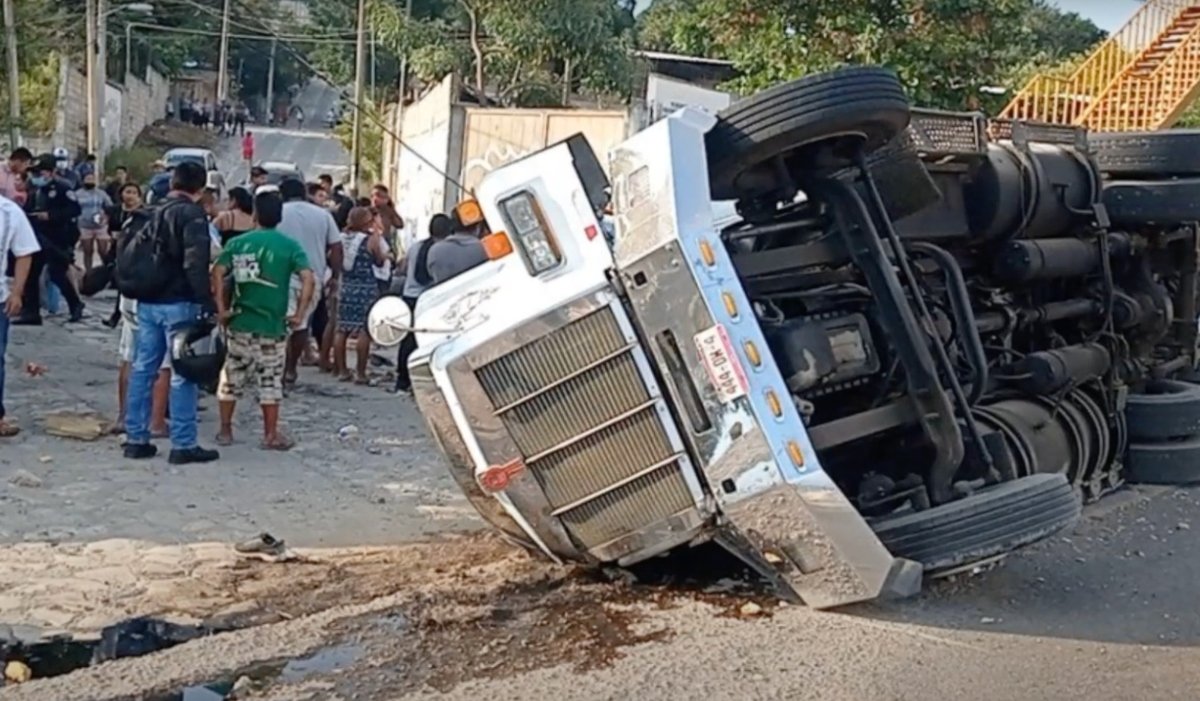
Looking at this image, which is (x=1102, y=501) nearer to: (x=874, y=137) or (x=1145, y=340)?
(x=1145, y=340)

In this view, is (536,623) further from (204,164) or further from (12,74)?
(12,74)

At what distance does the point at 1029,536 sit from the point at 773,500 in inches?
44.1

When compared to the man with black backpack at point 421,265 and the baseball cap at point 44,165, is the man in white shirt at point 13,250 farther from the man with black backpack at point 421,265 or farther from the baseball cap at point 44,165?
the baseball cap at point 44,165

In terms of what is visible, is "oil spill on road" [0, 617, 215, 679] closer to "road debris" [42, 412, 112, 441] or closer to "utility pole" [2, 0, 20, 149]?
"road debris" [42, 412, 112, 441]

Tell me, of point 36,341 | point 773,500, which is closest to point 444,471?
point 773,500

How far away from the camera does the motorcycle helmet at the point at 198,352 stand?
843cm

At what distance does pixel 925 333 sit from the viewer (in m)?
6.08

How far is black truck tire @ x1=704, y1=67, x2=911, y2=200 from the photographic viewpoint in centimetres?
558

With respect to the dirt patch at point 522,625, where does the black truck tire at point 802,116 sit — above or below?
above

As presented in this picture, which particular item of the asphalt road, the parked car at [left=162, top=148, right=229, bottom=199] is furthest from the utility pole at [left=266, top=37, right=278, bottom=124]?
the parked car at [left=162, top=148, right=229, bottom=199]

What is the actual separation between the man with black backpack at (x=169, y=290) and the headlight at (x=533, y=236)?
3499mm

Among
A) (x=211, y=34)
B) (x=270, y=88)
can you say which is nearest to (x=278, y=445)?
(x=211, y=34)

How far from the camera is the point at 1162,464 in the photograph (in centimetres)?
837

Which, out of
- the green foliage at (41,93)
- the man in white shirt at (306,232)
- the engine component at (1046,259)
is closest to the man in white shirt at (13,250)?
the man in white shirt at (306,232)
